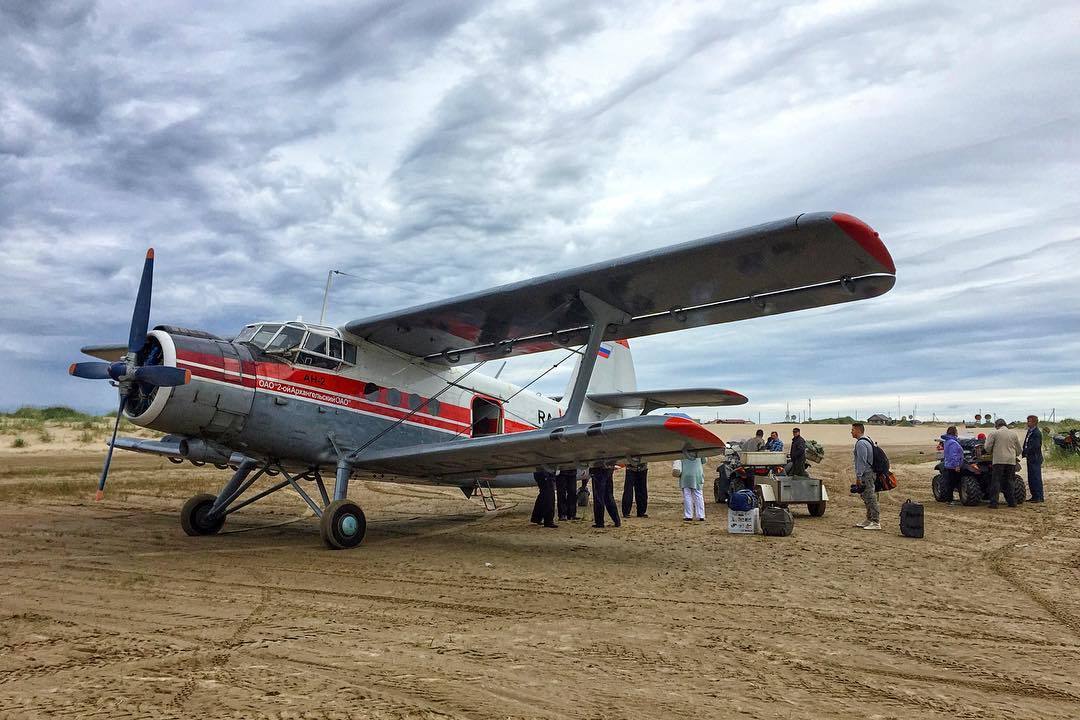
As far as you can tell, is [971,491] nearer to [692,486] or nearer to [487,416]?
[692,486]

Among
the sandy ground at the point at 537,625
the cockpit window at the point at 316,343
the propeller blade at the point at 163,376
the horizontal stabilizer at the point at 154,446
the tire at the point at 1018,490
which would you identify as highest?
the cockpit window at the point at 316,343

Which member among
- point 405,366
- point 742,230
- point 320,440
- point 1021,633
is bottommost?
point 1021,633

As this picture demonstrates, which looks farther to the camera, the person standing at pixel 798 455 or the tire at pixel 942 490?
the tire at pixel 942 490

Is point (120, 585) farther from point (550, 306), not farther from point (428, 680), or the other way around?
point (550, 306)

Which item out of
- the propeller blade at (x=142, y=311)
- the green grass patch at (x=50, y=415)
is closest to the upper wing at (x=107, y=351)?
the propeller blade at (x=142, y=311)

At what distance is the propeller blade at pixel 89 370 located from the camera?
849 centimetres

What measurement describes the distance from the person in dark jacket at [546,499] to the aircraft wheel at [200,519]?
199 inches

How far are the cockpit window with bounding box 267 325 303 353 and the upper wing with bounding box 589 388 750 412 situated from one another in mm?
6713

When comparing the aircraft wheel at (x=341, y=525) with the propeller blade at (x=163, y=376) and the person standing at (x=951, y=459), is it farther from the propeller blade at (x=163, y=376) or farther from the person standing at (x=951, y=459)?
the person standing at (x=951, y=459)

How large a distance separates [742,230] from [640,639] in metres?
4.29

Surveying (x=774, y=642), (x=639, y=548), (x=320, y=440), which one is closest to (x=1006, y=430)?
(x=639, y=548)

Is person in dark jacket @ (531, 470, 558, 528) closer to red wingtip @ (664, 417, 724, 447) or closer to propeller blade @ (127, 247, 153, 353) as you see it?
red wingtip @ (664, 417, 724, 447)

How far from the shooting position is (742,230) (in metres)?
7.07

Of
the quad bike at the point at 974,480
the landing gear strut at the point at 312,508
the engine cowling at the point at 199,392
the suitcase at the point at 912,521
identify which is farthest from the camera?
the quad bike at the point at 974,480
